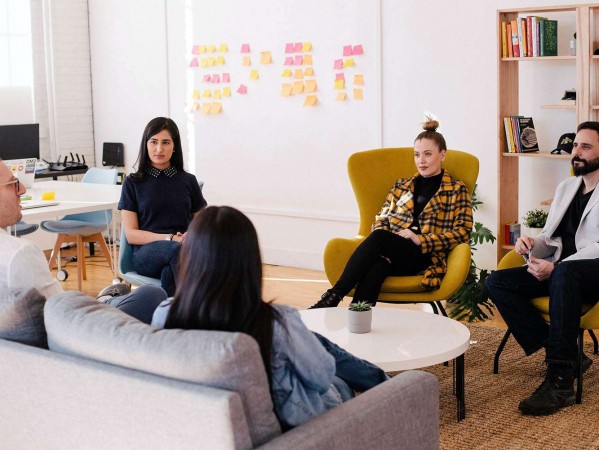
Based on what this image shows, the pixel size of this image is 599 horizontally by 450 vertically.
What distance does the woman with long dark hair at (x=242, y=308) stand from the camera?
2139mm

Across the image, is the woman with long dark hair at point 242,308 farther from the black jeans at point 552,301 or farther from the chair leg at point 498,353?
the chair leg at point 498,353

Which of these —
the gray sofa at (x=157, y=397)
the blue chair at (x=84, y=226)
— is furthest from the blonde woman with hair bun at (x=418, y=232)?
the blue chair at (x=84, y=226)

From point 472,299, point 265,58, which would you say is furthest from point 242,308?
point 265,58

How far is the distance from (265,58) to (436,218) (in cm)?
265

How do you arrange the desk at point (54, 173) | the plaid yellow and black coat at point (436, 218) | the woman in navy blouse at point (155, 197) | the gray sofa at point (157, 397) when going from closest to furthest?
the gray sofa at point (157, 397), the plaid yellow and black coat at point (436, 218), the woman in navy blouse at point (155, 197), the desk at point (54, 173)

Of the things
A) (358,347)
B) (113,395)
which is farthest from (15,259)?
(358,347)

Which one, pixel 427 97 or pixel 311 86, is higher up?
pixel 311 86

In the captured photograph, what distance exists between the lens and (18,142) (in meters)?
5.95

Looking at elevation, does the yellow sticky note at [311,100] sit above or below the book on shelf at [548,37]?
below

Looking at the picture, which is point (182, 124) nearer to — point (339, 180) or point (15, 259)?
point (339, 180)

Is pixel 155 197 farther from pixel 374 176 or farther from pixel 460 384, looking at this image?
pixel 460 384

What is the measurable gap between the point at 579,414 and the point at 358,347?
1.01 meters

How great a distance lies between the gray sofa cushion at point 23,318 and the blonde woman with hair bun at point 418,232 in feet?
6.84

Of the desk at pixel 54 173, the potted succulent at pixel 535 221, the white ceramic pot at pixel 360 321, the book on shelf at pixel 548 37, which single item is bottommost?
the white ceramic pot at pixel 360 321
